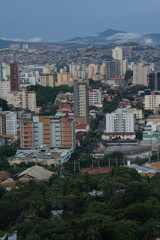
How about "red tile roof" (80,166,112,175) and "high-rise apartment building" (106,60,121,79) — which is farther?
"high-rise apartment building" (106,60,121,79)

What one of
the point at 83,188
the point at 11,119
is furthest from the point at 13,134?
the point at 83,188

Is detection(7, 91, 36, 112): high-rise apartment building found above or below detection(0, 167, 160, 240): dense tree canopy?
above

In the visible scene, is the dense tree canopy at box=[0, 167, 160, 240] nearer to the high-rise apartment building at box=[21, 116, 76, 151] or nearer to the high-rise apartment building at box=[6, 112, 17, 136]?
the high-rise apartment building at box=[21, 116, 76, 151]

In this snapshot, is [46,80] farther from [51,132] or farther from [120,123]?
[51,132]

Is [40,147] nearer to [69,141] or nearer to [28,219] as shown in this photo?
[69,141]

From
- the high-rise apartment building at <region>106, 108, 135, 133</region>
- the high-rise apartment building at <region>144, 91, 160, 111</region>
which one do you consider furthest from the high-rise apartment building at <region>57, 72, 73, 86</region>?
the high-rise apartment building at <region>106, 108, 135, 133</region>

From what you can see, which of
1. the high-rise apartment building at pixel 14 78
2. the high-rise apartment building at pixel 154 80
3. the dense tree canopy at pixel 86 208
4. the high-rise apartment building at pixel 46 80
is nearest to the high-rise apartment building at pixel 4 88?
the high-rise apartment building at pixel 14 78
